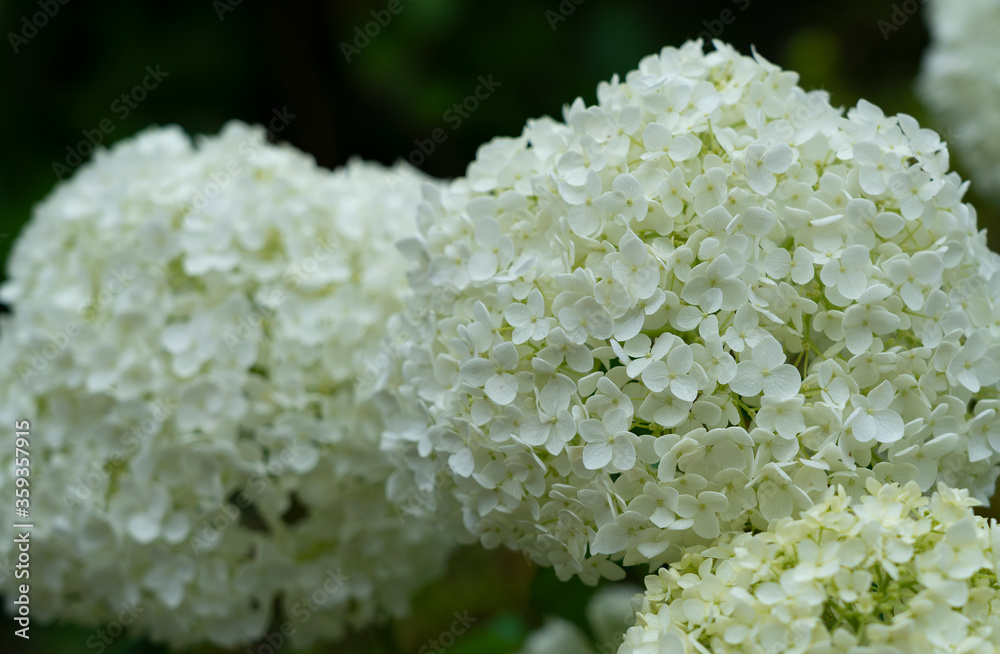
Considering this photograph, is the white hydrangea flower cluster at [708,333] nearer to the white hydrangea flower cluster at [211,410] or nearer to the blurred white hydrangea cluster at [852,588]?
the blurred white hydrangea cluster at [852,588]

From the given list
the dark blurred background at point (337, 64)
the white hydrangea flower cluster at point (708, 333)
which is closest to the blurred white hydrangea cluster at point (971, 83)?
the dark blurred background at point (337, 64)

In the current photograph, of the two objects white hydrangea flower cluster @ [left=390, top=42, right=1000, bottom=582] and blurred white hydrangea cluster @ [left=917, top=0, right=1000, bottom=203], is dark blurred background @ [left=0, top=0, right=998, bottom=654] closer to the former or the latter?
blurred white hydrangea cluster @ [left=917, top=0, right=1000, bottom=203]

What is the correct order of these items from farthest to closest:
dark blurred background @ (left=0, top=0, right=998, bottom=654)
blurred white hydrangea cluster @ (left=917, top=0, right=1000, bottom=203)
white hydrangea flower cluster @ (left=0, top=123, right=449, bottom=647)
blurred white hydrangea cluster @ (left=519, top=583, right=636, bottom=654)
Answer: dark blurred background @ (left=0, top=0, right=998, bottom=654), blurred white hydrangea cluster @ (left=917, top=0, right=1000, bottom=203), blurred white hydrangea cluster @ (left=519, top=583, right=636, bottom=654), white hydrangea flower cluster @ (left=0, top=123, right=449, bottom=647)

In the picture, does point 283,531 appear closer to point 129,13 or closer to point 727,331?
point 727,331

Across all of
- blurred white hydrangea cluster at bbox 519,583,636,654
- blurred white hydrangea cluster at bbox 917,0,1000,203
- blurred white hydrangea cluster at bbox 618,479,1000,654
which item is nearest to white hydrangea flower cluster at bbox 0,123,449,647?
blurred white hydrangea cluster at bbox 519,583,636,654

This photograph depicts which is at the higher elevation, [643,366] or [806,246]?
[806,246]

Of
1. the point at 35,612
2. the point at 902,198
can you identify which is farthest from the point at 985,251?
the point at 35,612
